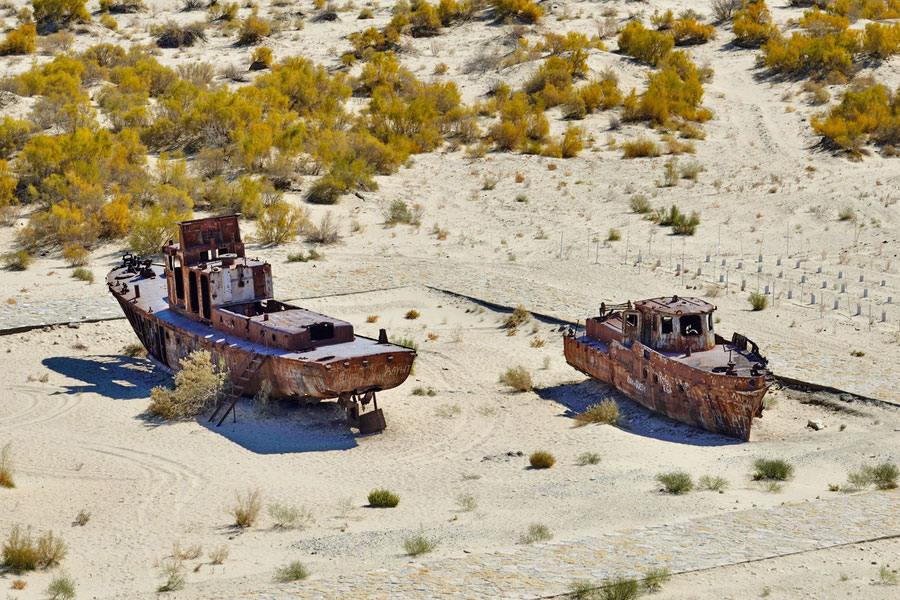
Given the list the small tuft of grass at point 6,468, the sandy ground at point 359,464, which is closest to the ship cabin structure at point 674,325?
the sandy ground at point 359,464

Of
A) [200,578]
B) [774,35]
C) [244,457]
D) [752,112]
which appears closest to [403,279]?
[244,457]

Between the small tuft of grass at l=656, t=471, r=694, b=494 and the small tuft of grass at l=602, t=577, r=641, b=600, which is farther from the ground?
the small tuft of grass at l=602, t=577, r=641, b=600

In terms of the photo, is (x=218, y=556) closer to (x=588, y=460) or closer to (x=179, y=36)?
(x=588, y=460)

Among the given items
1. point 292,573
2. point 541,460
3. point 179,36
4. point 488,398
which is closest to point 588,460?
point 541,460

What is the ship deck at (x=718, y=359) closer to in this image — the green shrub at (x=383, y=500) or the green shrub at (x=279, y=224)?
the green shrub at (x=383, y=500)

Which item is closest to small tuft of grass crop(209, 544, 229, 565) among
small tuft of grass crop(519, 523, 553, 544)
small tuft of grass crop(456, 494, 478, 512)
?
small tuft of grass crop(456, 494, 478, 512)

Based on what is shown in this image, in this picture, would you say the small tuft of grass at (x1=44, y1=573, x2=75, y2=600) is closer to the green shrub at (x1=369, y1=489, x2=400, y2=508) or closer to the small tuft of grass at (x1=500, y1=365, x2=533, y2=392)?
the green shrub at (x1=369, y1=489, x2=400, y2=508)

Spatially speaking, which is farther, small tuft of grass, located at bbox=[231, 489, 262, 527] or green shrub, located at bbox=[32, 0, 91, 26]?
green shrub, located at bbox=[32, 0, 91, 26]
